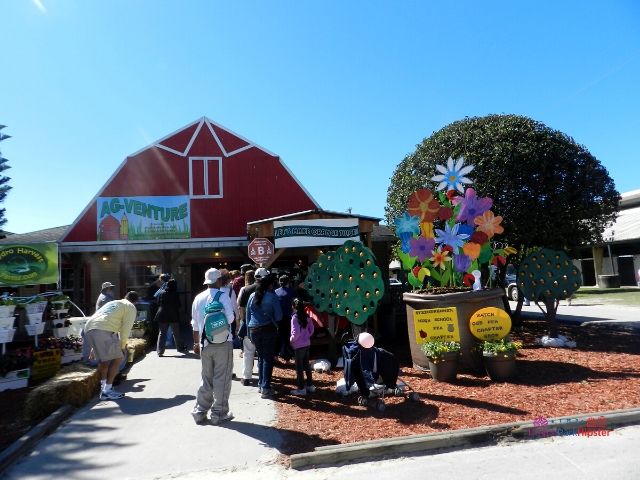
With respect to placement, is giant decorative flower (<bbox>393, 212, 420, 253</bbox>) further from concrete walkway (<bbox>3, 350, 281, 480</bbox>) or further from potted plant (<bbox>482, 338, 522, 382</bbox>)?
concrete walkway (<bbox>3, 350, 281, 480</bbox>)

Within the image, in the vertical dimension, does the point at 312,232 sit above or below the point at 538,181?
below

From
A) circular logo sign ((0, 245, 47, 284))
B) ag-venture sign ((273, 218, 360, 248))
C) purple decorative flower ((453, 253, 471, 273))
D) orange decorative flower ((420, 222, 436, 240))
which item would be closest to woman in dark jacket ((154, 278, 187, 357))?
circular logo sign ((0, 245, 47, 284))

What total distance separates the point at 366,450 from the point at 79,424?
3305 mm

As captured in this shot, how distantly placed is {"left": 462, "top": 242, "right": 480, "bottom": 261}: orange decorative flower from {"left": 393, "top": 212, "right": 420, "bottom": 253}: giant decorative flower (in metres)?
0.81

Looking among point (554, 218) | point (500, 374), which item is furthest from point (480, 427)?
point (554, 218)

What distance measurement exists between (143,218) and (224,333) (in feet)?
35.3

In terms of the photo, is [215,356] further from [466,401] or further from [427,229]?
[427,229]

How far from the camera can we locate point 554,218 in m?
9.34

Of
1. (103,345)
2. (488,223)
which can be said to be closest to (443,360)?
(488,223)

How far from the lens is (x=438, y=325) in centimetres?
640

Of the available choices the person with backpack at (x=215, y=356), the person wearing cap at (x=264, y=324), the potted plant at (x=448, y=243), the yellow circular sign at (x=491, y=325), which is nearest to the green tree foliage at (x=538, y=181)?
the potted plant at (x=448, y=243)

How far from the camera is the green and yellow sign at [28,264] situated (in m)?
7.70

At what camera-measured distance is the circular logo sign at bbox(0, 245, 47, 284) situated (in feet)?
25.2

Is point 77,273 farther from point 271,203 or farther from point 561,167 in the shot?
point 561,167
